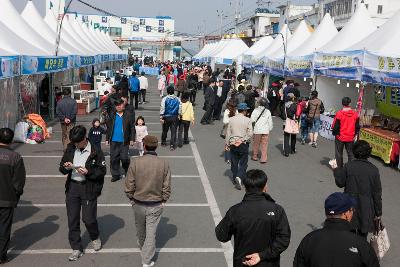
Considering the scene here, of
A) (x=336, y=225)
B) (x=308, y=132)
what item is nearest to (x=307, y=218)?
(x=336, y=225)

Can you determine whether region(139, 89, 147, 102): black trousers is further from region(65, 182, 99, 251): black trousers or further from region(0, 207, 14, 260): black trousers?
region(0, 207, 14, 260): black trousers

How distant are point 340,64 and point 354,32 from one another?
299 cm

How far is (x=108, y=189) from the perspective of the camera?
30.3 feet

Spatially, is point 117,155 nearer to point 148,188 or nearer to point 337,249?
point 148,188

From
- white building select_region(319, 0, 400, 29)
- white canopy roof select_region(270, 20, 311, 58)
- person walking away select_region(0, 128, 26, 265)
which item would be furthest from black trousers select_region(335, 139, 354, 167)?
white building select_region(319, 0, 400, 29)

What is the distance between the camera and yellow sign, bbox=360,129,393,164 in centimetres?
1230

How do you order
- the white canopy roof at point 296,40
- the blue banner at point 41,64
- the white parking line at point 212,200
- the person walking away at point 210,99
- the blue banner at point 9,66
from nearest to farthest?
the white parking line at point 212,200 < the blue banner at point 9,66 < the blue banner at point 41,64 < the person walking away at point 210,99 < the white canopy roof at point 296,40

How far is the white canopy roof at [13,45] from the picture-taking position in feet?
43.7

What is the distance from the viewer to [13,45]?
46.8 ft

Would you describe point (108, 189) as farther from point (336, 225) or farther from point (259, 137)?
point (336, 225)

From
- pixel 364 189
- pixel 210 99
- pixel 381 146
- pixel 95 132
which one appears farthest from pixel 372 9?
pixel 364 189

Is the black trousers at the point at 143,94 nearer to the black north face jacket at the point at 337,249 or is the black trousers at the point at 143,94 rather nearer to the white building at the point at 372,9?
the black north face jacket at the point at 337,249

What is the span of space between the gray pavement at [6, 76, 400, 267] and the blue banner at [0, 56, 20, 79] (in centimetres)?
214

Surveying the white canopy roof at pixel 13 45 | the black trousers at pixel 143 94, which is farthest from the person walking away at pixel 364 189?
the black trousers at pixel 143 94
